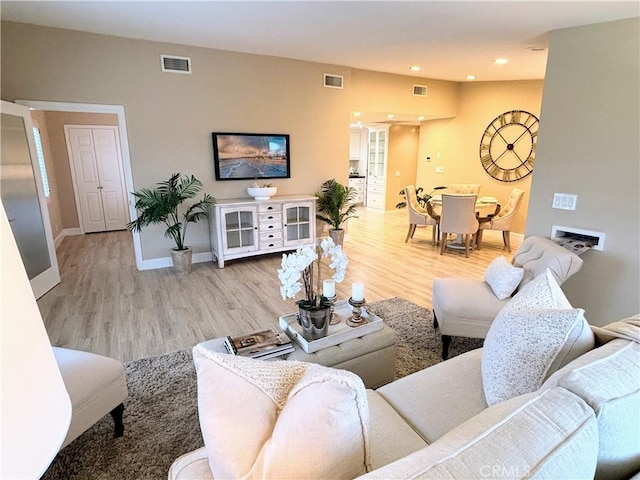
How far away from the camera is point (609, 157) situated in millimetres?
2938

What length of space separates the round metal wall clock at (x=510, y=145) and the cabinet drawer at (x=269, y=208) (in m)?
4.24

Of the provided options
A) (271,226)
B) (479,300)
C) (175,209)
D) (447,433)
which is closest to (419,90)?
(271,226)

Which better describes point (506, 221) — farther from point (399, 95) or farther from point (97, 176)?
point (97, 176)

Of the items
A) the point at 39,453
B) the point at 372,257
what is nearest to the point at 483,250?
the point at 372,257

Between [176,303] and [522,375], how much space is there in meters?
3.20

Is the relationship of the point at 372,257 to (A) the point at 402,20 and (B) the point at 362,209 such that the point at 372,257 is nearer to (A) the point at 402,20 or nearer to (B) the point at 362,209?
(A) the point at 402,20

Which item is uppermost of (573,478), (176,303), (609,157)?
(609,157)

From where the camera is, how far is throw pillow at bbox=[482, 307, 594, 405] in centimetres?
118

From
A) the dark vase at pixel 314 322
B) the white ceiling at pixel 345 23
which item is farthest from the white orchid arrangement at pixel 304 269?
the white ceiling at pixel 345 23

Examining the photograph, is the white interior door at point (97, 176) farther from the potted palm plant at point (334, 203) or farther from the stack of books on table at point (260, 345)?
the stack of books on table at point (260, 345)

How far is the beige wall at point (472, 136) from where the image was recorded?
6.16 meters

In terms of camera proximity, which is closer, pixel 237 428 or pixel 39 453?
pixel 39 453

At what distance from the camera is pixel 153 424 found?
76.0 inches

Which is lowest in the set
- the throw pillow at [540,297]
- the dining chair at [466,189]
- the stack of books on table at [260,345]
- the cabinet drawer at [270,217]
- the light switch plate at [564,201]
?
the stack of books on table at [260,345]
